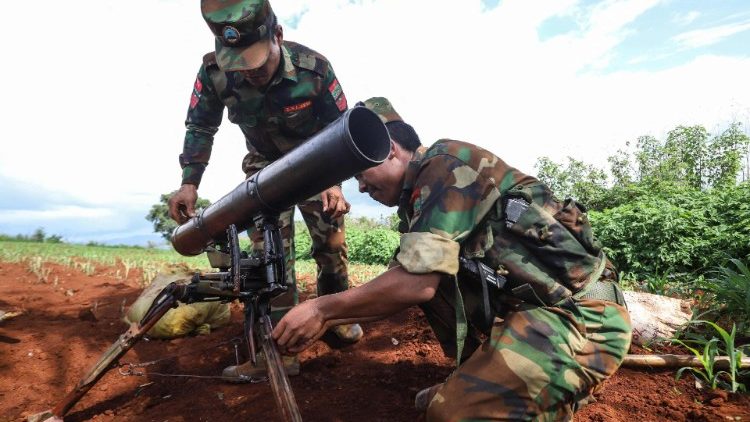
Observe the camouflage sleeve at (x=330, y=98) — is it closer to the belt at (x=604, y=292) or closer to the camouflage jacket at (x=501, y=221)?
the camouflage jacket at (x=501, y=221)

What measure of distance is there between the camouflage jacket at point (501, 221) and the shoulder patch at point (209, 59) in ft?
6.11

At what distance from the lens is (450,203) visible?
166 cm

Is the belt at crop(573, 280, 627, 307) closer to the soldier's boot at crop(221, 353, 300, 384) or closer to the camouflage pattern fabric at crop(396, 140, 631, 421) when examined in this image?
the camouflage pattern fabric at crop(396, 140, 631, 421)

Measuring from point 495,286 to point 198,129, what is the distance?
8.00ft

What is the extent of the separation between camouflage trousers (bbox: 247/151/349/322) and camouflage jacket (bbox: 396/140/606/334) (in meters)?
1.34

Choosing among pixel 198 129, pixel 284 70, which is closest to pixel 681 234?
pixel 284 70

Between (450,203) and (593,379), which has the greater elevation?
(450,203)

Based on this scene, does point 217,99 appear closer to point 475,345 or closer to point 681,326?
point 475,345

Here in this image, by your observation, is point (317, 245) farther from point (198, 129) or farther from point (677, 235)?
point (677, 235)

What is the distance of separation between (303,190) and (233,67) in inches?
45.1

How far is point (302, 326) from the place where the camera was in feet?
5.36

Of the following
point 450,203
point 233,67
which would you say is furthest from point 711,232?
point 233,67

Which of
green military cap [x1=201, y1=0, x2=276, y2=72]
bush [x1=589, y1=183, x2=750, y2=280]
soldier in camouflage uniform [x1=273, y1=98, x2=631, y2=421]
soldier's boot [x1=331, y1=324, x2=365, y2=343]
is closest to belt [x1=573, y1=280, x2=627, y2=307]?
soldier in camouflage uniform [x1=273, y1=98, x2=631, y2=421]

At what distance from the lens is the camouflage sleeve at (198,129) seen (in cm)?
316
